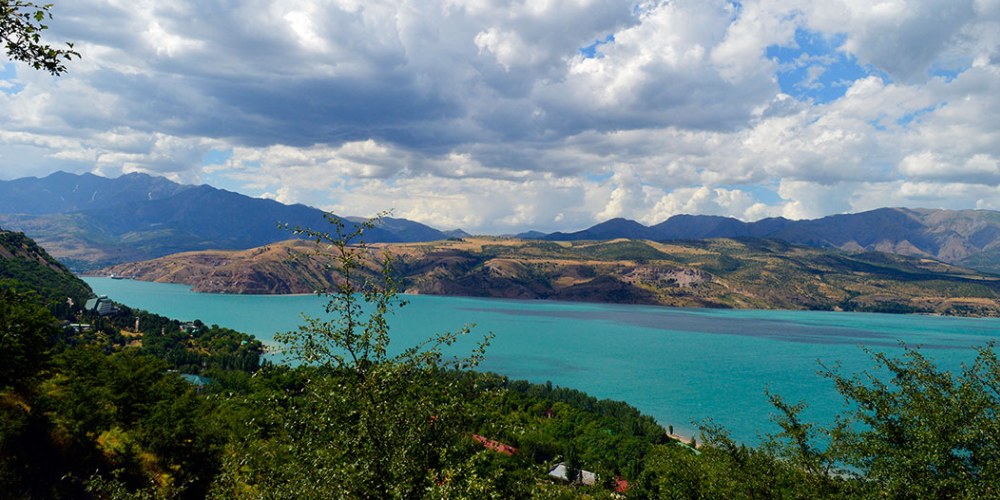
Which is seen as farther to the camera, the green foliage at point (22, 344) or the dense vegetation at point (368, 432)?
the green foliage at point (22, 344)

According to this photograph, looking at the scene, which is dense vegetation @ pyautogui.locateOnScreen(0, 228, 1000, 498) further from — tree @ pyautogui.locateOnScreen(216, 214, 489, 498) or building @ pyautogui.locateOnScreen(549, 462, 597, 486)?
building @ pyautogui.locateOnScreen(549, 462, 597, 486)

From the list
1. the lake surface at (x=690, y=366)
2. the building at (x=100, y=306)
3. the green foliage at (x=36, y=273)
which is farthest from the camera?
the building at (x=100, y=306)

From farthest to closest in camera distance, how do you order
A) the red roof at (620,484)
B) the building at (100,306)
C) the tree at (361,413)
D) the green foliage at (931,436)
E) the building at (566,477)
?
the building at (100,306) → the building at (566,477) → the red roof at (620,484) → the green foliage at (931,436) → the tree at (361,413)

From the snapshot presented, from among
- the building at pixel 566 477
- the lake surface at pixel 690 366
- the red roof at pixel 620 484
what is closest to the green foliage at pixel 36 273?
the lake surface at pixel 690 366

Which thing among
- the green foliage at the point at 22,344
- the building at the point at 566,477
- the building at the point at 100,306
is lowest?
the building at the point at 566,477

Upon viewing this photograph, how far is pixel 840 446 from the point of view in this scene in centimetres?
2164

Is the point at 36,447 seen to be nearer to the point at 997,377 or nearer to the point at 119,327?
the point at 997,377

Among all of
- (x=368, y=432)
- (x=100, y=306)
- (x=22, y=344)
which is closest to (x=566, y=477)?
(x=22, y=344)

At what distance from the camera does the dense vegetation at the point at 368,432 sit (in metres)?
11.0

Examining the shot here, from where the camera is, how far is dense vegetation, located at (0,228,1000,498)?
10977mm

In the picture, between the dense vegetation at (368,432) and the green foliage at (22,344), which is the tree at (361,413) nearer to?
the dense vegetation at (368,432)

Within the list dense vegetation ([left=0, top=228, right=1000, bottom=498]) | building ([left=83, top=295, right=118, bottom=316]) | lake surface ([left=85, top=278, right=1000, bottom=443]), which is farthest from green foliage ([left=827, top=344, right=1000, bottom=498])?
building ([left=83, top=295, right=118, bottom=316])

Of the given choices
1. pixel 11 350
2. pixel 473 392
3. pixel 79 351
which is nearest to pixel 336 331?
pixel 473 392

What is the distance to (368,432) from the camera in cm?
1080
